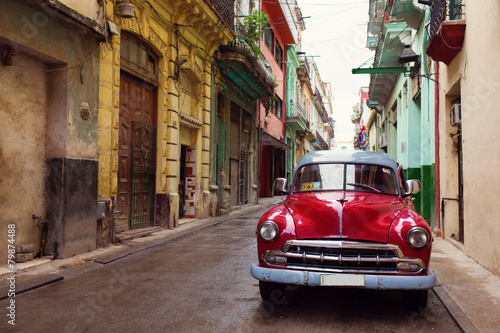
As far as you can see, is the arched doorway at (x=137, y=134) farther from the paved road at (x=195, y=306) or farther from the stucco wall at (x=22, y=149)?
the paved road at (x=195, y=306)

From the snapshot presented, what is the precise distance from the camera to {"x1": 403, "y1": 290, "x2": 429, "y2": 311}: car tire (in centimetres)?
432

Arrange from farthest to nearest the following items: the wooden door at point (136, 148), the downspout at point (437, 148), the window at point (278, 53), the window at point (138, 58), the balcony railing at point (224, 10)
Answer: the window at point (278, 53), the balcony railing at point (224, 10), the downspout at point (437, 148), the window at point (138, 58), the wooden door at point (136, 148)

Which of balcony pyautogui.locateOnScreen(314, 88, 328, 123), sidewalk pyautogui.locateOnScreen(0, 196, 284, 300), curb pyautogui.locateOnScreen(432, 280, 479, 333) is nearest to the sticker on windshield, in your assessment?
curb pyautogui.locateOnScreen(432, 280, 479, 333)

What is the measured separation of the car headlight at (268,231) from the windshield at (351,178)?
4.50 ft

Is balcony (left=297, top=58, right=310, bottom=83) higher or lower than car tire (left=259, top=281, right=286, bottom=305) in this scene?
higher

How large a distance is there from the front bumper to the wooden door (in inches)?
237

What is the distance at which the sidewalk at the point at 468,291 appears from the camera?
4.09 meters

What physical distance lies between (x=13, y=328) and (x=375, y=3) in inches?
928

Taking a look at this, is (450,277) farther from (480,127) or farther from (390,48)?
(390,48)

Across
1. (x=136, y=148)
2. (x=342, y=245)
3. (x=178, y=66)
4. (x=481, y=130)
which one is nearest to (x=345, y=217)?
(x=342, y=245)

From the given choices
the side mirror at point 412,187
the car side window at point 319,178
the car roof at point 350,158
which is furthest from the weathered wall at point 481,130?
the car side window at point 319,178

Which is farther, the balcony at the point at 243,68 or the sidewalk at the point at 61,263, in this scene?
the balcony at the point at 243,68

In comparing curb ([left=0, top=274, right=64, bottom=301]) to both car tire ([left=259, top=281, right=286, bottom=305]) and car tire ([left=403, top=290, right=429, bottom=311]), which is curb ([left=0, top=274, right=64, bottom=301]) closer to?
car tire ([left=259, top=281, right=286, bottom=305])

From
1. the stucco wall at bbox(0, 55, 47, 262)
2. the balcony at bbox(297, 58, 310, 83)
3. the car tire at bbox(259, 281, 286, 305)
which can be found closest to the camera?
the car tire at bbox(259, 281, 286, 305)
